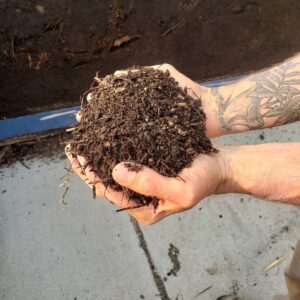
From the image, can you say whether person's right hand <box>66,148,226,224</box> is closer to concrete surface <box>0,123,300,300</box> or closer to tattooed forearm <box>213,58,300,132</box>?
tattooed forearm <box>213,58,300,132</box>

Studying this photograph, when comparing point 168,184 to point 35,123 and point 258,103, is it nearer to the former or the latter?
point 258,103

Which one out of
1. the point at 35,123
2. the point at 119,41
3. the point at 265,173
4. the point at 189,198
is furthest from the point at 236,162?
the point at 119,41

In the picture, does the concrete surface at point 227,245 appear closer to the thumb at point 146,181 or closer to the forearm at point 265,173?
the forearm at point 265,173

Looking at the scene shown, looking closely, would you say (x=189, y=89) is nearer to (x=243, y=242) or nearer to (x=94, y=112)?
(x=94, y=112)

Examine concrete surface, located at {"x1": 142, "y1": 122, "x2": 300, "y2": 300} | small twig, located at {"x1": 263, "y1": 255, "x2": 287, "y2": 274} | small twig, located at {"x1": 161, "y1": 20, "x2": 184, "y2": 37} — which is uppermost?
small twig, located at {"x1": 161, "y1": 20, "x2": 184, "y2": 37}

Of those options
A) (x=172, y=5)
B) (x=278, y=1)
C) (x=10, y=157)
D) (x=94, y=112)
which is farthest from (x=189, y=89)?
(x=278, y=1)

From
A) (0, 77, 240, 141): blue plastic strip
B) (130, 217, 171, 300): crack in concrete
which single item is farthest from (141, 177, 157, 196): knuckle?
(0, 77, 240, 141): blue plastic strip
